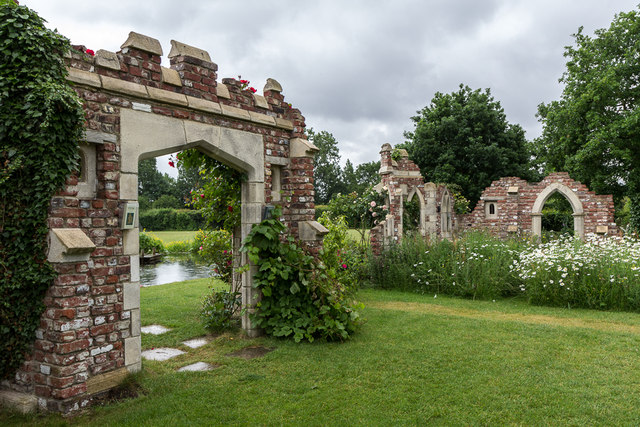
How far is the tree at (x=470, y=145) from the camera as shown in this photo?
71.5 feet

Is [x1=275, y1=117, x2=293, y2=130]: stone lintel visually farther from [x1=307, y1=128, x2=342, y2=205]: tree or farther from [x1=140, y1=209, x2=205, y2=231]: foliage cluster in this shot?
[x1=307, y1=128, x2=342, y2=205]: tree

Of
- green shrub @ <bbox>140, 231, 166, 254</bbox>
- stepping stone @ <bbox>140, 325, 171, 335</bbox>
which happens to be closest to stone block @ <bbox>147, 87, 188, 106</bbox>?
stepping stone @ <bbox>140, 325, 171, 335</bbox>

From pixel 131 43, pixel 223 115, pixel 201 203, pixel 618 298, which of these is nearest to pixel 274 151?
pixel 223 115

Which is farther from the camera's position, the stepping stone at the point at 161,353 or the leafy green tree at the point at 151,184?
the leafy green tree at the point at 151,184

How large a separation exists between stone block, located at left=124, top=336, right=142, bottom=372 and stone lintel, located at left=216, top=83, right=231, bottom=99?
10.4 feet

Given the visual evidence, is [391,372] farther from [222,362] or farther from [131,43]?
[131,43]

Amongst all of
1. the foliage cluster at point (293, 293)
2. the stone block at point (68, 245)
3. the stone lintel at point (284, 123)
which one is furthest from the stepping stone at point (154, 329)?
the stone lintel at point (284, 123)

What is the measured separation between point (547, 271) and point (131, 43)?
8054 mm

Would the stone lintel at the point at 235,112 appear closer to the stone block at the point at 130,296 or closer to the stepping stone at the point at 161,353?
the stone block at the point at 130,296

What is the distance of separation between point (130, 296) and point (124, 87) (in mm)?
2190

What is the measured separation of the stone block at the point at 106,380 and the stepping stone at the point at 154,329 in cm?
232

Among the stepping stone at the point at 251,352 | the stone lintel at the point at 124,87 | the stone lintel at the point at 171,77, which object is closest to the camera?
the stone lintel at the point at 124,87

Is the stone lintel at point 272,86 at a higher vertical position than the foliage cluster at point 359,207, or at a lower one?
higher

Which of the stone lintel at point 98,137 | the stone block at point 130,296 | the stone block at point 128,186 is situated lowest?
the stone block at point 130,296
